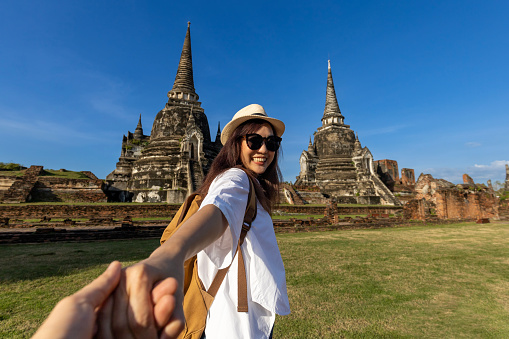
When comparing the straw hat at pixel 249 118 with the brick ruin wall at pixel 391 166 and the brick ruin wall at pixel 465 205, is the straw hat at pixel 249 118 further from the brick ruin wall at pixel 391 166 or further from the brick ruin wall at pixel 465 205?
the brick ruin wall at pixel 391 166

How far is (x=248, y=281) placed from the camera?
1.22 metres

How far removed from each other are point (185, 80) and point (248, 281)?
25.3m

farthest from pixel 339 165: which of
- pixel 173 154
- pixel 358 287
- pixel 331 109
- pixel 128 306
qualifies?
pixel 128 306

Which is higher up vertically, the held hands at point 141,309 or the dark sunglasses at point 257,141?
the dark sunglasses at point 257,141

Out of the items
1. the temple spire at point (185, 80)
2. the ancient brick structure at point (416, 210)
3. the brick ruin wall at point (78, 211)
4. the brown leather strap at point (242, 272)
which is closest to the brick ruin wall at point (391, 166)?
the ancient brick structure at point (416, 210)

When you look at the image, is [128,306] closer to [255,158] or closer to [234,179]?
[234,179]

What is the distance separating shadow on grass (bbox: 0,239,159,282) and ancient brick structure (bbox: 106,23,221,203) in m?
9.89

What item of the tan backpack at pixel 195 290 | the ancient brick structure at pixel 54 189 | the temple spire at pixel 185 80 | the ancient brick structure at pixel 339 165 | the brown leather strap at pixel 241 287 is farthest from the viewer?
Result: the ancient brick structure at pixel 339 165

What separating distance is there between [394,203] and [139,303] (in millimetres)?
25087

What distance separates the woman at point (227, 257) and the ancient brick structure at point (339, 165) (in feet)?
78.5

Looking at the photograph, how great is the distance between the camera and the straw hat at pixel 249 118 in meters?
1.61

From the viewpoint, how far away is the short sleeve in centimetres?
92

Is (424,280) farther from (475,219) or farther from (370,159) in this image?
(370,159)

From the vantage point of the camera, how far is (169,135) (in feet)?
72.1
